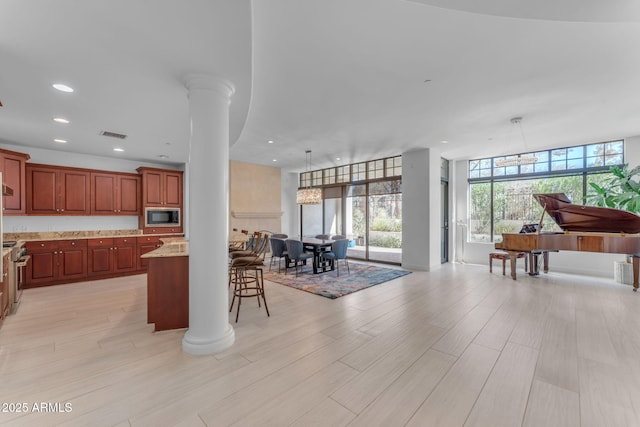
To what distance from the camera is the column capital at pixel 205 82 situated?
2.53 m

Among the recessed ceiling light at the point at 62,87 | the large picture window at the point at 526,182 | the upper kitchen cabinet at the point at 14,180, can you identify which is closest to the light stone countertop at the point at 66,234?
the upper kitchen cabinet at the point at 14,180

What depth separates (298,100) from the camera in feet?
11.6

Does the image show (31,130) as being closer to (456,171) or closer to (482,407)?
(482,407)

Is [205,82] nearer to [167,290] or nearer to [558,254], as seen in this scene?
[167,290]

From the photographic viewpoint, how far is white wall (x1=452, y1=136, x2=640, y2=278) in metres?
5.39

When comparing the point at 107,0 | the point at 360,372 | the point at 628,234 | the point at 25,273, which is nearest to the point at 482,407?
the point at 360,372

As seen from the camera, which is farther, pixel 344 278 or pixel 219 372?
pixel 344 278

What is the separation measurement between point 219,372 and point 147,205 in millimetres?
5258

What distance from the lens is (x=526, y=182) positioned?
21.7 ft

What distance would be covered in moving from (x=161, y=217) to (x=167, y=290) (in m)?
4.00

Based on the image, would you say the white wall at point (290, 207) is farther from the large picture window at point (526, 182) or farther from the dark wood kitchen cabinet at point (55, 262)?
the large picture window at point (526, 182)

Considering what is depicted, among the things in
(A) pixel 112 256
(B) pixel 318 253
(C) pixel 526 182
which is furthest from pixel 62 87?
(C) pixel 526 182

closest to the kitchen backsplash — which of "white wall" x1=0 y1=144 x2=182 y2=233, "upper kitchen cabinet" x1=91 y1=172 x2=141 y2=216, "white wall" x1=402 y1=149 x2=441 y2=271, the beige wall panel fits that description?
"white wall" x1=0 y1=144 x2=182 y2=233

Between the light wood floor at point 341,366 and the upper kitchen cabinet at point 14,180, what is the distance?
178cm
